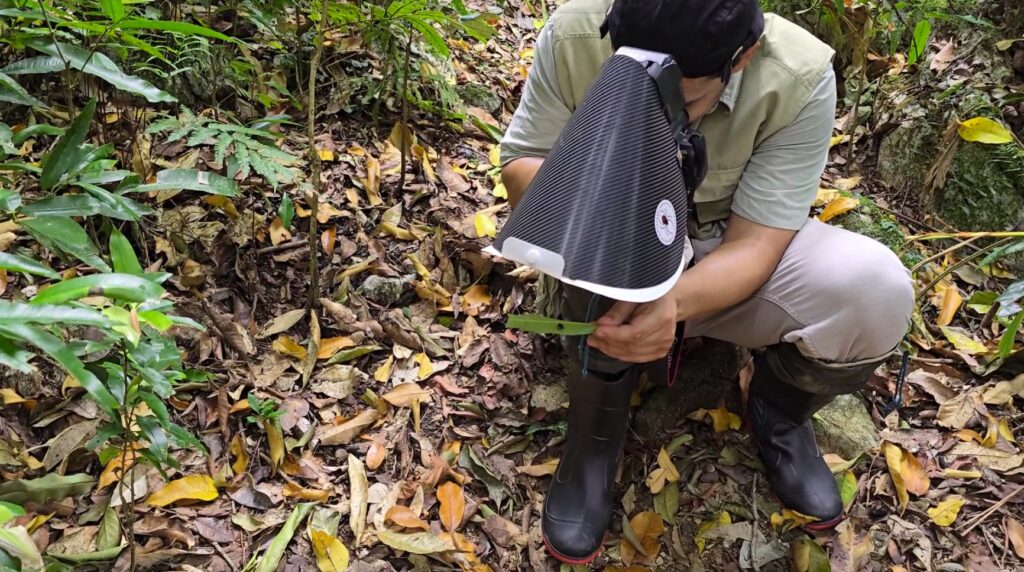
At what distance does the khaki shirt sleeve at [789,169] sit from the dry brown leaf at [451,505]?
3.41 ft

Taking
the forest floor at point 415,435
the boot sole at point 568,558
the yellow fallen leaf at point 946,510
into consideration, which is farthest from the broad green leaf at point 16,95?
the yellow fallen leaf at point 946,510

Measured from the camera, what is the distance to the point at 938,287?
2723 mm

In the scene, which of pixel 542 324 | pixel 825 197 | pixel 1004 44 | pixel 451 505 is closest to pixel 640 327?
pixel 542 324

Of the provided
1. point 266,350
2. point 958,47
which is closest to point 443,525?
point 266,350

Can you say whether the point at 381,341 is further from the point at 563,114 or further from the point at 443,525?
the point at 563,114

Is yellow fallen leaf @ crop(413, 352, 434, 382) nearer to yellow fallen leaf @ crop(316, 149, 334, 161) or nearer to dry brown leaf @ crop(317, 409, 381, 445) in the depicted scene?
dry brown leaf @ crop(317, 409, 381, 445)

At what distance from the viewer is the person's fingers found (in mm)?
1585

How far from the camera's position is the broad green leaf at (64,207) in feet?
4.31

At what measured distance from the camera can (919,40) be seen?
2945mm

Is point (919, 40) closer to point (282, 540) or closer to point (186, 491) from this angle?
point (282, 540)

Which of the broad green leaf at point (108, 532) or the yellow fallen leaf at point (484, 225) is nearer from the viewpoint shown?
the broad green leaf at point (108, 532)

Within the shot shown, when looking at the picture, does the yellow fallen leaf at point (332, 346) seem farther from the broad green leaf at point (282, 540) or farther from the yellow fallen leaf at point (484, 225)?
the yellow fallen leaf at point (484, 225)

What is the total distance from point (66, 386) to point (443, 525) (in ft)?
3.40

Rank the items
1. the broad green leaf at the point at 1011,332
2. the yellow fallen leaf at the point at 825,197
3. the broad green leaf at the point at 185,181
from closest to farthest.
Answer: the broad green leaf at the point at 185,181 → the broad green leaf at the point at 1011,332 → the yellow fallen leaf at the point at 825,197
